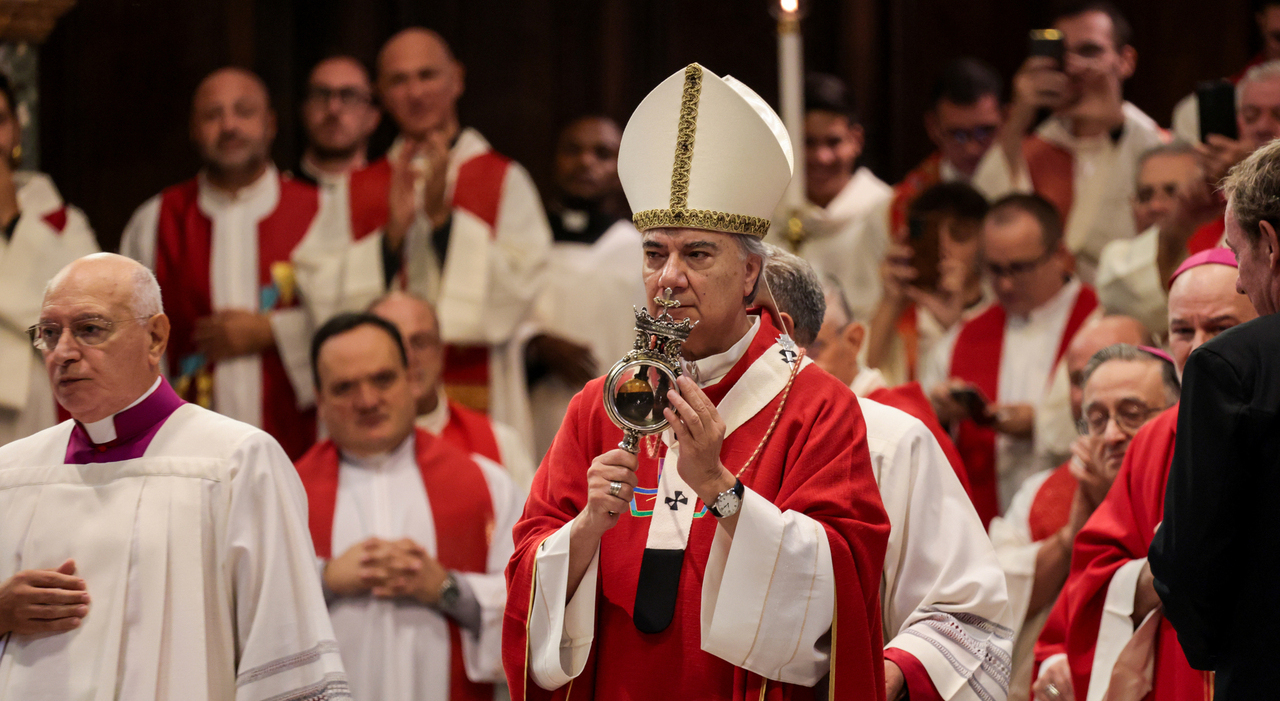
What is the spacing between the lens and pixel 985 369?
6.70 meters

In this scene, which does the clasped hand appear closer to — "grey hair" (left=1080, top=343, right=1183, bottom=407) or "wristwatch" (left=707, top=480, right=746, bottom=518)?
"grey hair" (left=1080, top=343, right=1183, bottom=407)

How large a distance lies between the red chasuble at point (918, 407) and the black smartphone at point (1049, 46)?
11.1 ft

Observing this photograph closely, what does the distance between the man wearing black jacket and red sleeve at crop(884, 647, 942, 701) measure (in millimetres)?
851

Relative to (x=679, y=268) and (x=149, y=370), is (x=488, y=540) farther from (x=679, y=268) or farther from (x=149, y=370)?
(x=679, y=268)

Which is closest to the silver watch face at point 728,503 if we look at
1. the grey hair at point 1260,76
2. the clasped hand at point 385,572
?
the clasped hand at point 385,572

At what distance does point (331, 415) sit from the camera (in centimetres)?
551

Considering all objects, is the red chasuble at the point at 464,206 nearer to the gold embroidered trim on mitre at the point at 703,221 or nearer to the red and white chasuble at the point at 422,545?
the red and white chasuble at the point at 422,545

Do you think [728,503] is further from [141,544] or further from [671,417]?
[141,544]

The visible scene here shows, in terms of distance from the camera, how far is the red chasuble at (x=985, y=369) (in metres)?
6.30

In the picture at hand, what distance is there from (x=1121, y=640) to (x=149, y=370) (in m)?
2.62

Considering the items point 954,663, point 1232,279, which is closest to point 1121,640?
point 954,663

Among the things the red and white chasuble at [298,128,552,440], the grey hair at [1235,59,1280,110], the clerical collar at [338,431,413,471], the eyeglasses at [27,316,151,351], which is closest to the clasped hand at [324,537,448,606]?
Result: the clerical collar at [338,431,413,471]

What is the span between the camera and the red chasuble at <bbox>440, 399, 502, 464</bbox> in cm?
618

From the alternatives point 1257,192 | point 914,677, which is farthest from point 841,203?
point 1257,192
